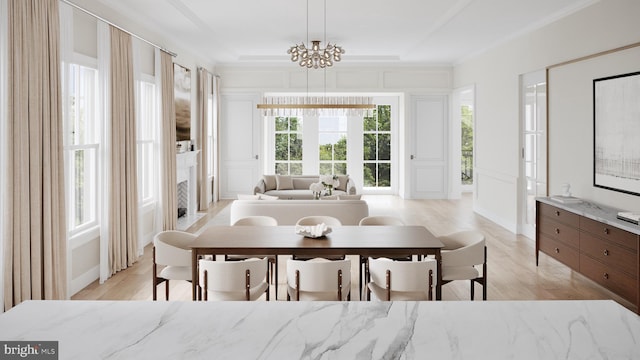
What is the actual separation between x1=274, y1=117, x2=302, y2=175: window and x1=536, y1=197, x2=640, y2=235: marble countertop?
279 inches

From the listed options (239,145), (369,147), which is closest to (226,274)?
(239,145)

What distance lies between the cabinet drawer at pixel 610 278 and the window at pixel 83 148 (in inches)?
192

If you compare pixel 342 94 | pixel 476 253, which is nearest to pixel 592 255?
pixel 476 253

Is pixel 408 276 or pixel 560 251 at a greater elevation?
pixel 408 276

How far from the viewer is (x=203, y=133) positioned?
9.26 meters

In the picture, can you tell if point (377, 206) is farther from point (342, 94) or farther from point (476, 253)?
point (476, 253)

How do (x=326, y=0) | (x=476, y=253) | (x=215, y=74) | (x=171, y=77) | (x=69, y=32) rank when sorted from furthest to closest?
1. (x=215, y=74)
2. (x=171, y=77)
3. (x=326, y=0)
4. (x=69, y=32)
5. (x=476, y=253)

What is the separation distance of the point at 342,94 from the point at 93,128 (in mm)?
6735

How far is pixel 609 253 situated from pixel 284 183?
6365mm

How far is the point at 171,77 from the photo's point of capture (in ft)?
23.4

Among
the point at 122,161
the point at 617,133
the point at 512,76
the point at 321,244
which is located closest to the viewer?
the point at 321,244

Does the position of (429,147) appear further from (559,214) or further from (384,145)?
(559,214)

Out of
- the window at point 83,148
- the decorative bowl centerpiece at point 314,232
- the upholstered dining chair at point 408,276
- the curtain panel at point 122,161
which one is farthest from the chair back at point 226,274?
the curtain panel at point 122,161

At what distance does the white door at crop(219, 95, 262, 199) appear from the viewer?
1084 centimetres
